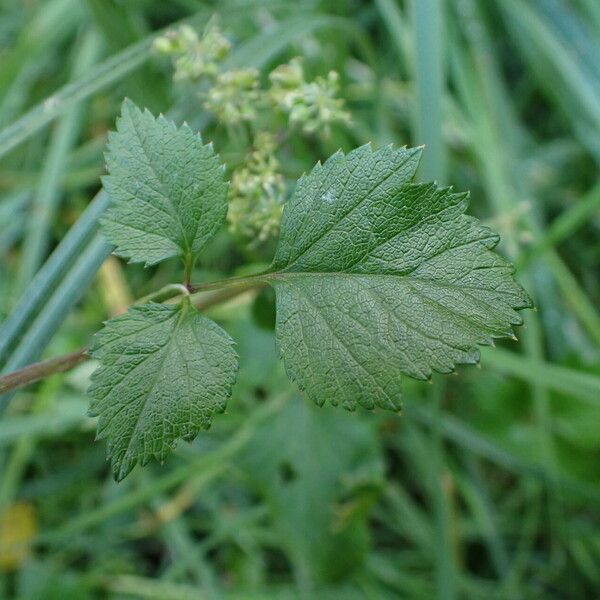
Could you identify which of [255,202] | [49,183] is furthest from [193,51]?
[49,183]

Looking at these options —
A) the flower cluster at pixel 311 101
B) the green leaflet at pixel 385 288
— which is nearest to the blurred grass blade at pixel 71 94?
the flower cluster at pixel 311 101

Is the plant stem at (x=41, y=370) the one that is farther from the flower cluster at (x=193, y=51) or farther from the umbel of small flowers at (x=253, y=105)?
the flower cluster at (x=193, y=51)

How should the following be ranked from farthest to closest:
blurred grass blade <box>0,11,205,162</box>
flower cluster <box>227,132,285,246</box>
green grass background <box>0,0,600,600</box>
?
green grass background <box>0,0,600,600</box>
blurred grass blade <box>0,11,205,162</box>
flower cluster <box>227,132,285,246</box>

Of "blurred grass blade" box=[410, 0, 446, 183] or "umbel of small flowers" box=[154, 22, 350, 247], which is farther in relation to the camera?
"blurred grass blade" box=[410, 0, 446, 183]

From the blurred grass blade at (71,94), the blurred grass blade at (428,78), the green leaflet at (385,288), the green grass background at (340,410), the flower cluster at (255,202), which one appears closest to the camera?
the green leaflet at (385,288)

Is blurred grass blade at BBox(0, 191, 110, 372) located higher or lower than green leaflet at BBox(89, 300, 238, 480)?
higher

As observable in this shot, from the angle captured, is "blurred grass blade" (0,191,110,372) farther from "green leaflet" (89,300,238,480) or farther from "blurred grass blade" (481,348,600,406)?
"blurred grass blade" (481,348,600,406)

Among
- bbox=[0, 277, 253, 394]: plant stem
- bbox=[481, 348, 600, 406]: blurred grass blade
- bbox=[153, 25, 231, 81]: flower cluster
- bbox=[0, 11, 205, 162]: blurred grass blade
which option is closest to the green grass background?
bbox=[481, 348, 600, 406]: blurred grass blade
